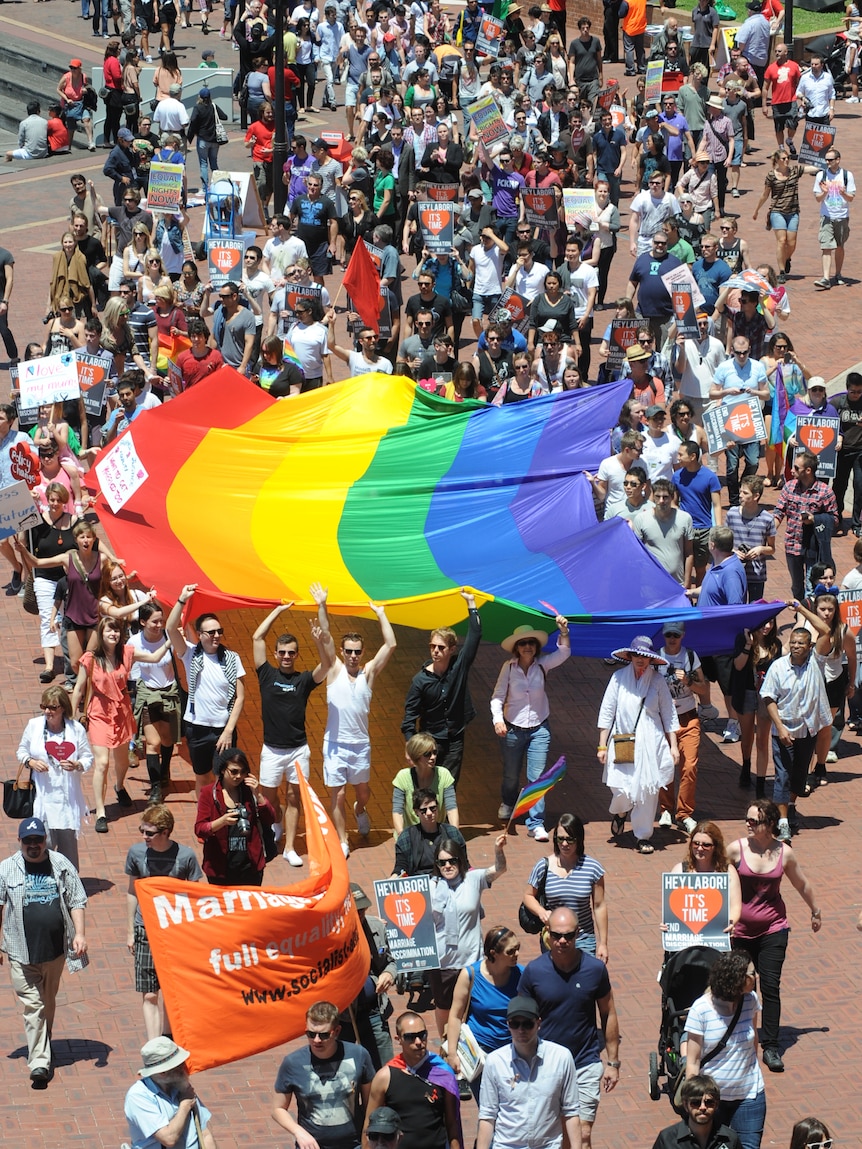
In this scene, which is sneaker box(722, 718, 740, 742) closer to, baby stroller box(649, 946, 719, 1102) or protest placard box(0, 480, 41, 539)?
baby stroller box(649, 946, 719, 1102)

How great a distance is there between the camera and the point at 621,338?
18.2 metres

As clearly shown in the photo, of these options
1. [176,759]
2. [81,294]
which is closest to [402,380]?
[176,759]

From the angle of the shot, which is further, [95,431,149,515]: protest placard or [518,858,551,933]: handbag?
[95,431,149,515]: protest placard

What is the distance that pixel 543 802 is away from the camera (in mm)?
13570

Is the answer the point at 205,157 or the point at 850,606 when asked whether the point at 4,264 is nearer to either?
the point at 205,157

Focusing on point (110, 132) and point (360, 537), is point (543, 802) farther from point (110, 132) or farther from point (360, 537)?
point (110, 132)

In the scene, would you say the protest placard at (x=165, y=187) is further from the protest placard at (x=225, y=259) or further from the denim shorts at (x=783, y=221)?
the denim shorts at (x=783, y=221)

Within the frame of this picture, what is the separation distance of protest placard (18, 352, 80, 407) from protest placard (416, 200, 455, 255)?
15.1 ft

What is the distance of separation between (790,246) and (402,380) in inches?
346

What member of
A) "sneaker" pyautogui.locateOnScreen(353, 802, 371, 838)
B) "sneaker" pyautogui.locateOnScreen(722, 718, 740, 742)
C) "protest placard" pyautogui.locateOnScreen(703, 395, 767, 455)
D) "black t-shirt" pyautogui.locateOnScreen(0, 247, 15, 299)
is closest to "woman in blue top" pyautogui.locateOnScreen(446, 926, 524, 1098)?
"sneaker" pyautogui.locateOnScreen(353, 802, 371, 838)

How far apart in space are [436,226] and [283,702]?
918 cm

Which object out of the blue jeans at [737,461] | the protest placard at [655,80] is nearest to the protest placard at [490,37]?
the protest placard at [655,80]

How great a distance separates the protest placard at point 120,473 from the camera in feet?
49.5

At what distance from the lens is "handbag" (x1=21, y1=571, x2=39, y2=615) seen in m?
16.2
